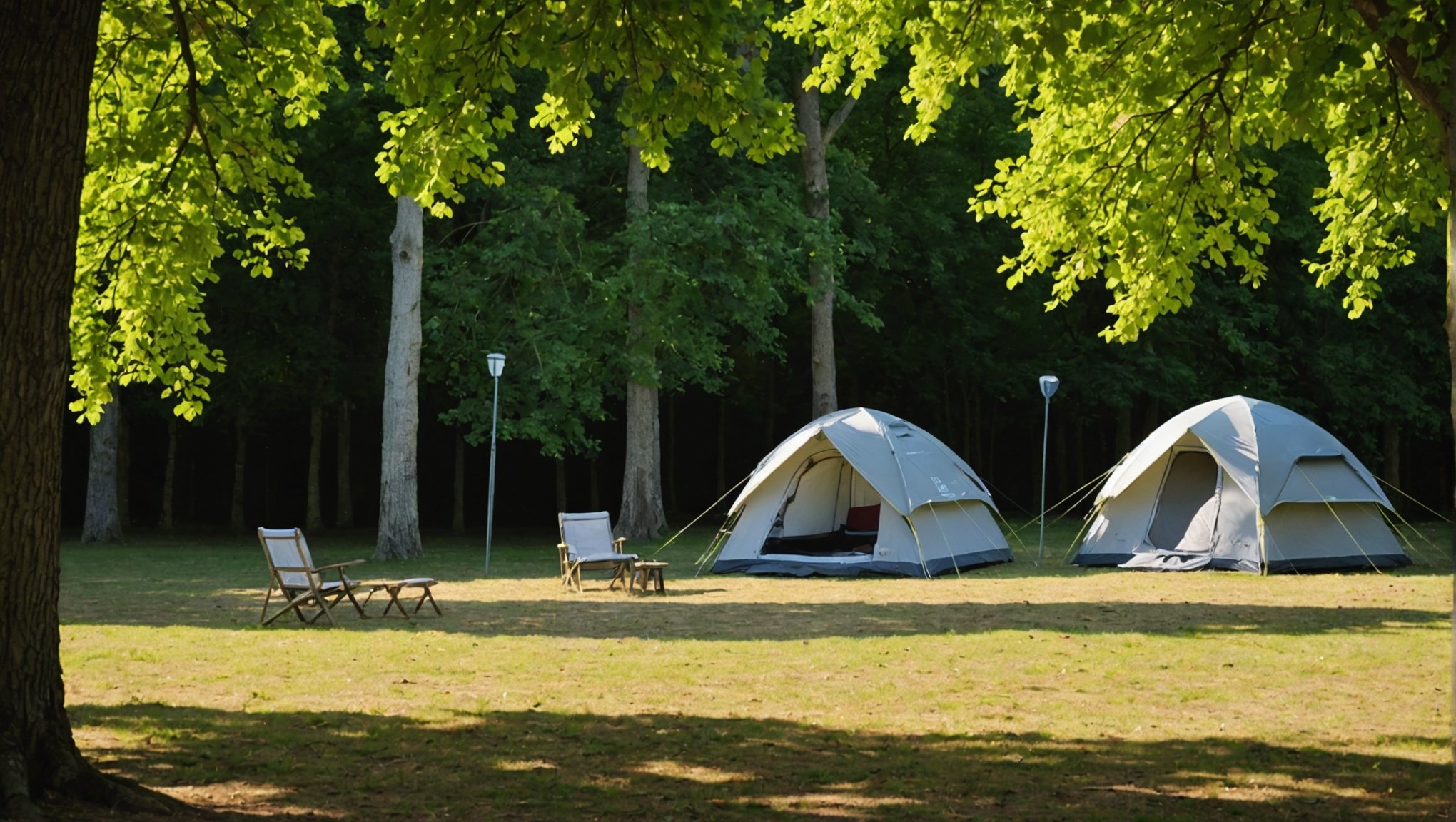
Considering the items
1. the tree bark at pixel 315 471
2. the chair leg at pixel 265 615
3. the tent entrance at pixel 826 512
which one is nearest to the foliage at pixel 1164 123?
the chair leg at pixel 265 615

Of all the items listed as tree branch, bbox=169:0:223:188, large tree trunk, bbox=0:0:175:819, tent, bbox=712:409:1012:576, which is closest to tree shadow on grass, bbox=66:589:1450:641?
tent, bbox=712:409:1012:576

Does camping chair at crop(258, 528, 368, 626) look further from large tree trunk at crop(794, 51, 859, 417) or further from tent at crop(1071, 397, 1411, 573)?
large tree trunk at crop(794, 51, 859, 417)

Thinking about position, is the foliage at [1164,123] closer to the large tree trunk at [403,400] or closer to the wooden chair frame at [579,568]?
the wooden chair frame at [579,568]

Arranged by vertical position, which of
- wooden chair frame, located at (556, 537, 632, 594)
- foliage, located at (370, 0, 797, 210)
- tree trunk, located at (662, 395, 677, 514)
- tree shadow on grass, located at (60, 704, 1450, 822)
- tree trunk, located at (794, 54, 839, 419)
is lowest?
tree shadow on grass, located at (60, 704, 1450, 822)

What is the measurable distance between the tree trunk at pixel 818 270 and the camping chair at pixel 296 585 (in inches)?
493

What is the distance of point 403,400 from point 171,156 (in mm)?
11133

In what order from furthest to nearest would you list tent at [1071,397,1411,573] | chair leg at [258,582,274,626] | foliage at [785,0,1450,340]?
tent at [1071,397,1411,573] < chair leg at [258,582,274,626] < foliage at [785,0,1450,340]

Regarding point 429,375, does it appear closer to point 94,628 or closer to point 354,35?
point 354,35

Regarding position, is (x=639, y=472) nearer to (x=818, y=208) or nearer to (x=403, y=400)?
(x=403, y=400)

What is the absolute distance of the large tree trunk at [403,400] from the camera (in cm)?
1972

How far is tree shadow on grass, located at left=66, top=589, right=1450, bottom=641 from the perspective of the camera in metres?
11.2

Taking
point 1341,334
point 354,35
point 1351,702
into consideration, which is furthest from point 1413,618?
point 1341,334

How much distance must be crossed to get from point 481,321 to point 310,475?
7.02 m

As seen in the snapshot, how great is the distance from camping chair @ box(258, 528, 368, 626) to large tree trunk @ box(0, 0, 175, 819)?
6.11m
